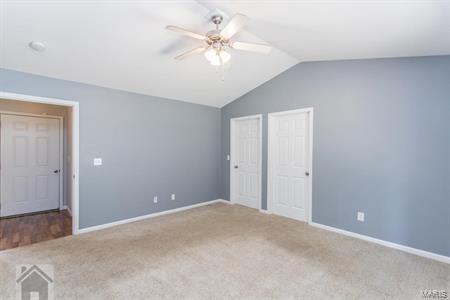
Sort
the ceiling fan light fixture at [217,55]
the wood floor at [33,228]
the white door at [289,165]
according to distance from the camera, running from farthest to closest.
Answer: the white door at [289,165], the wood floor at [33,228], the ceiling fan light fixture at [217,55]

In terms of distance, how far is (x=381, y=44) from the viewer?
2.68 m

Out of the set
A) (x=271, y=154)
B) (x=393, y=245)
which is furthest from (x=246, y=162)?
(x=393, y=245)

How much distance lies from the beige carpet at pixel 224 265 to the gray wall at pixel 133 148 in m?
0.62

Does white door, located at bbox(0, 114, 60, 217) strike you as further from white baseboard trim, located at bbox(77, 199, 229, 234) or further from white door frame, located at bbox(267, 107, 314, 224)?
white door frame, located at bbox(267, 107, 314, 224)

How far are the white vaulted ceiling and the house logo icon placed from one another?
2.50 metres

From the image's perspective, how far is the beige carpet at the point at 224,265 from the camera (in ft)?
7.02

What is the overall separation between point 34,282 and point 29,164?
3.27 meters

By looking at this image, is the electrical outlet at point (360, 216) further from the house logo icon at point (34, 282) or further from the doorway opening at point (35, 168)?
the doorway opening at point (35, 168)

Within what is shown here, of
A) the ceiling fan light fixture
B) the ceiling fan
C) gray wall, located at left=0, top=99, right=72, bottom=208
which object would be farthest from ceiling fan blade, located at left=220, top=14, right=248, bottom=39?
gray wall, located at left=0, top=99, right=72, bottom=208

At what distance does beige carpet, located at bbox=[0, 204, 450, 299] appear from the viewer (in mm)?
2139

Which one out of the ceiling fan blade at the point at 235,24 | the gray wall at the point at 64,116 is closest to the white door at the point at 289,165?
the ceiling fan blade at the point at 235,24

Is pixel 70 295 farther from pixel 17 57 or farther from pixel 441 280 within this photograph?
pixel 441 280

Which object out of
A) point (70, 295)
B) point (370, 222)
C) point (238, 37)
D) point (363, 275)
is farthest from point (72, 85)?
point (370, 222)

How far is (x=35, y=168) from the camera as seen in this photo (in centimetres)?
463
